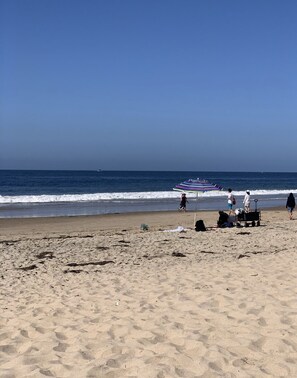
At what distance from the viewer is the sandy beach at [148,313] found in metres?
4.42

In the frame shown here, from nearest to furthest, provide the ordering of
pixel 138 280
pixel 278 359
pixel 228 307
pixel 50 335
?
pixel 278 359 < pixel 50 335 < pixel 228 307 < pixel 138 280

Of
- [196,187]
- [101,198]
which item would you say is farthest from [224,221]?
[101,198]

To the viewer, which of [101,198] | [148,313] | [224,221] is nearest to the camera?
[148,313]

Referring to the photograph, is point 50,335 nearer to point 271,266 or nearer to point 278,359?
point 278,359

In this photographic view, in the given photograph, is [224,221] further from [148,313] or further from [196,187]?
[148,313]

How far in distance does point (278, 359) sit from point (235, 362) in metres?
0.47

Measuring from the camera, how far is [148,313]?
610 cm

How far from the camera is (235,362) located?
4449mm

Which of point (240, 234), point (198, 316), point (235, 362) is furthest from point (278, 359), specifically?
point (240, 234)

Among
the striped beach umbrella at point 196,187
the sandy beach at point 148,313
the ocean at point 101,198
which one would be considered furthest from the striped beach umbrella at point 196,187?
the sandy beach at point 148,313

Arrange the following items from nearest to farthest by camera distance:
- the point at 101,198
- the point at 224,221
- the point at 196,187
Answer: the point at 224,221 → the point at 196,187 → the point at 101,198

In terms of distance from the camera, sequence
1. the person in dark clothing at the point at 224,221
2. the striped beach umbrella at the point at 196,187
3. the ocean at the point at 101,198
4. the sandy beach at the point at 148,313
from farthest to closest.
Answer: the ocean at the point at 101,198, the striped beach umbrella at the point at 196,187, the person in dark clothing at the point at 224,221, the sandy beach at the point at 148,313

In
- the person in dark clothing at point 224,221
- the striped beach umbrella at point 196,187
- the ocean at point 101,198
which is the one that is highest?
the striped beach umbrella at point 196,187

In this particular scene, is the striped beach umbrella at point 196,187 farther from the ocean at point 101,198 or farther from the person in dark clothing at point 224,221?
the person in dark clothing at point 224,221
